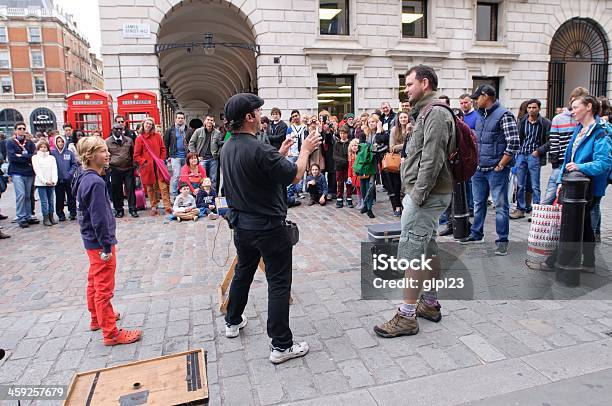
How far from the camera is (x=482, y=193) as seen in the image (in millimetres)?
6324

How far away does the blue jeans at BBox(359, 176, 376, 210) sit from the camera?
28.8 ft

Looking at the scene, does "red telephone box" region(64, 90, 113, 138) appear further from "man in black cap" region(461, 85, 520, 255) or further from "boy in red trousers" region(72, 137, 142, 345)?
"man in black cap" region(461, 85, 520, 255)

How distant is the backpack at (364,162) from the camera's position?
8.77 metres

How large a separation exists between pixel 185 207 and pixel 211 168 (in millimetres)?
1869

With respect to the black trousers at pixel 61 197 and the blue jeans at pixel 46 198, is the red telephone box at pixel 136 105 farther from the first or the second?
the blue jeans at pixel 46 198

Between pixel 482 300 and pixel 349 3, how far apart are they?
14.9 meters

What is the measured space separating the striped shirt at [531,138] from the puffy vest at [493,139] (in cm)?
251

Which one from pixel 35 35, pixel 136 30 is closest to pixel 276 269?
pixel 136 30

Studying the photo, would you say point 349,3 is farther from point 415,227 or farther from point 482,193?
point 415,227

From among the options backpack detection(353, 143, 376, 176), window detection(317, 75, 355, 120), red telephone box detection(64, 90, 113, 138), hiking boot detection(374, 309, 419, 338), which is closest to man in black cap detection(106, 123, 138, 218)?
red telephone box detection(64, 90, 113, 138)

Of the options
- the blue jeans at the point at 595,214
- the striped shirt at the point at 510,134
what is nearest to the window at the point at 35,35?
the striped shirt at the point at 510,134

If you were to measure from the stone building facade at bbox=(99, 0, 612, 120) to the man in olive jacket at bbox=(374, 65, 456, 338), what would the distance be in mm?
12602

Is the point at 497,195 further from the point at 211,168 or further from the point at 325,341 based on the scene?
the point at 211,168

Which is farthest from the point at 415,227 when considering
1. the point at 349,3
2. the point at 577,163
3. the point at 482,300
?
the point at 349,3
